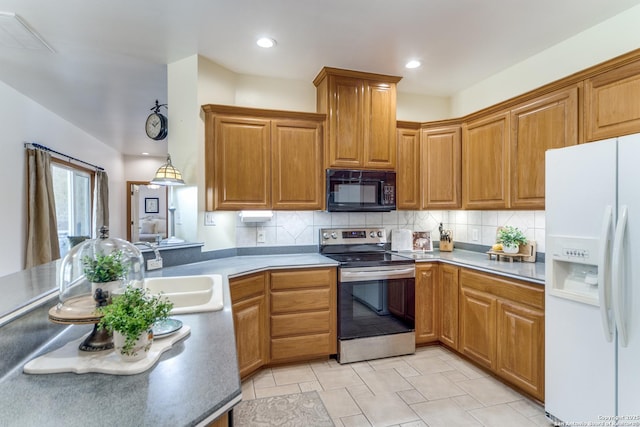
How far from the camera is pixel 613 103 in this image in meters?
1.96

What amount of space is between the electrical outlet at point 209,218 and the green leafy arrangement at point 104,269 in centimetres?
177

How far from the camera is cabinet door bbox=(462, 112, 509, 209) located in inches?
108

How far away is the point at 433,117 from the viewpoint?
379 centimetres

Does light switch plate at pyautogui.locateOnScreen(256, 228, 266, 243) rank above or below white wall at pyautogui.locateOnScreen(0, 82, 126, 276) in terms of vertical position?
below

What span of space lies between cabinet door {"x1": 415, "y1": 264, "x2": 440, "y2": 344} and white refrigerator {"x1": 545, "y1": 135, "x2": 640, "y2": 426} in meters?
1.10

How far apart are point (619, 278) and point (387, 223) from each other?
214 centimetres

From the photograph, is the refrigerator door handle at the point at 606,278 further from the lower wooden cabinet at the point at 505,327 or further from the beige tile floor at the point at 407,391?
the beige tile floor at the point at 407,391

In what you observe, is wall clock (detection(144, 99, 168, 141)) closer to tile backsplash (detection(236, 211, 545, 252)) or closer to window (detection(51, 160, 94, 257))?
tile backsplash (detection(236, 211, 545, 252))

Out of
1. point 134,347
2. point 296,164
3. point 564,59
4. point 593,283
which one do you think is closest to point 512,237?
point 593,283

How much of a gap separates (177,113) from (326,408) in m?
2.66

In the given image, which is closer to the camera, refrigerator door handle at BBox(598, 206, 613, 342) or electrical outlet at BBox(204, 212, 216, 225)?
refrigerator door handle at BBox(598, 206, 613, 342)

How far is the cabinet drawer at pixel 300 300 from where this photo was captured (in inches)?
107

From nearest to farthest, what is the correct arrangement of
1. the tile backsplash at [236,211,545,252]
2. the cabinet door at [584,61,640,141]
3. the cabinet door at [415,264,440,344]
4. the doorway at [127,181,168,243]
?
the cabinet door at [584,61,640,141]
the cabinet door at [415,264,440,344]
the tile backsplash at [236,211,545,252]
the doorway at [127,181,168,243]

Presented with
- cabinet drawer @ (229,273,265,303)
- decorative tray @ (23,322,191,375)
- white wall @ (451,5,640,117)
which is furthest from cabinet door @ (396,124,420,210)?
decorative tray @ (23,322,191,375)
